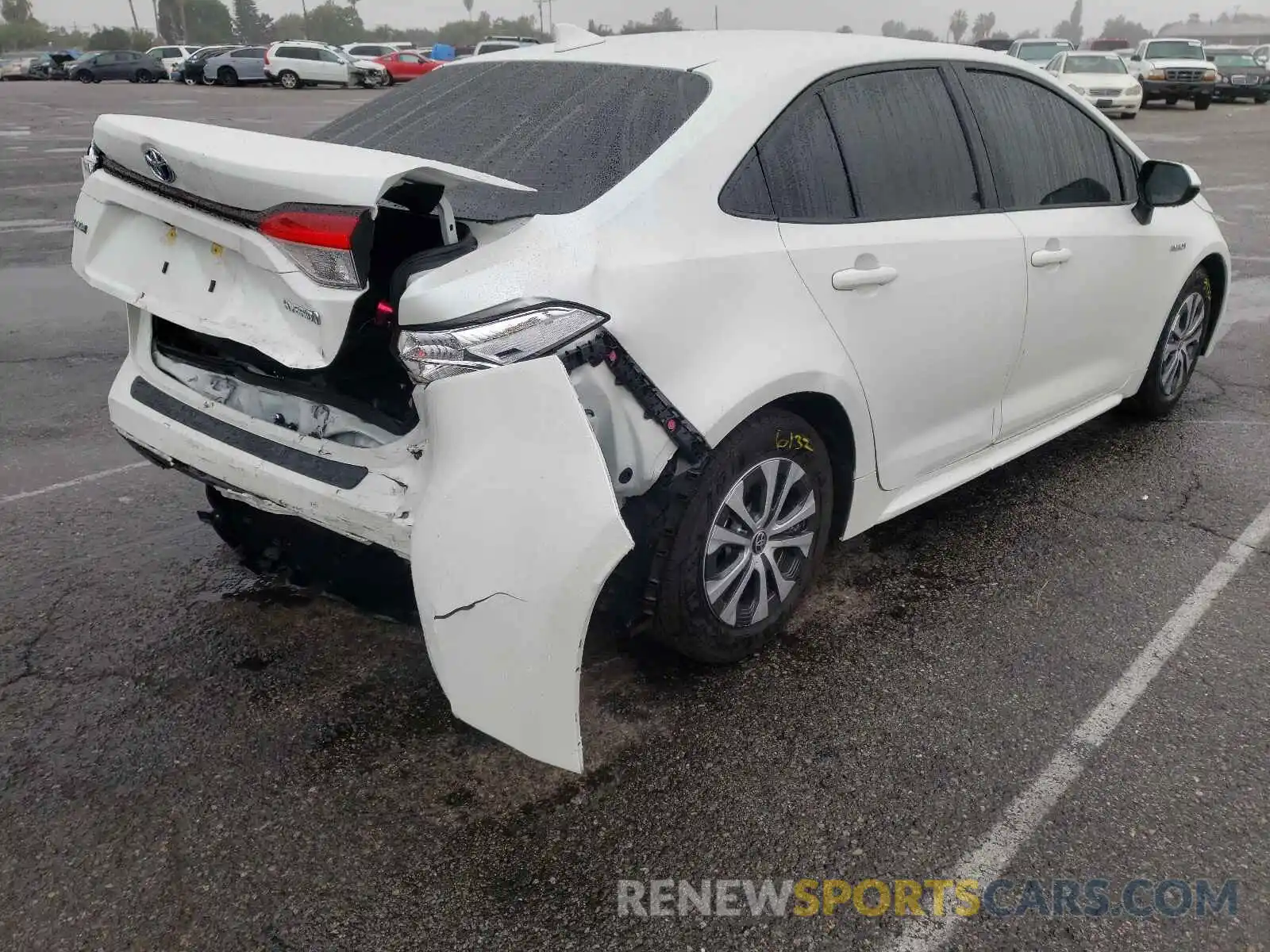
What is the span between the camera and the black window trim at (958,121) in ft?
8.84

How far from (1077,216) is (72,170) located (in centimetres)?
1362

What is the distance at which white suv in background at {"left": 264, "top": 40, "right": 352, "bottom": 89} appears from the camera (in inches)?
1373

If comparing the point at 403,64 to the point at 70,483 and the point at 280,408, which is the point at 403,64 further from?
the point at 280,408

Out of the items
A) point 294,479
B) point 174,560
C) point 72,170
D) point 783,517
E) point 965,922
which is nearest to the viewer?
point 965,922

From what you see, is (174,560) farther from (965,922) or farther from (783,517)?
(965,922)

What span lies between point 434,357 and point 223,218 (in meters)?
0.67

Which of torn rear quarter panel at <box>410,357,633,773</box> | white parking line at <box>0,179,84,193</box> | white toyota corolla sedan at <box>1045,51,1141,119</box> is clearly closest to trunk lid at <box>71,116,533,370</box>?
torn rear quarter panel at <box>410,357,633,773</box>

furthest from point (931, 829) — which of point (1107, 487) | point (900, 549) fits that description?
point (1107, 487)

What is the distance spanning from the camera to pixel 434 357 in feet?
7.07

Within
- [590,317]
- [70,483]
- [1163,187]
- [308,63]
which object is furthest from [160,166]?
[308,63]

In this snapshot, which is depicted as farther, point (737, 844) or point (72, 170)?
point (72, 170)

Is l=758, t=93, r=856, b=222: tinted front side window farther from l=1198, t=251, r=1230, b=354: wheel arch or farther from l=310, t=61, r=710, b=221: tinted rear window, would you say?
l=1198, t=251, r=1230, b=354: wheel arch

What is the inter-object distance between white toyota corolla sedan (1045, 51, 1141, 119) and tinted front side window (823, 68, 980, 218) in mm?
21236

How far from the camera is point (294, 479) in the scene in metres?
2.46
